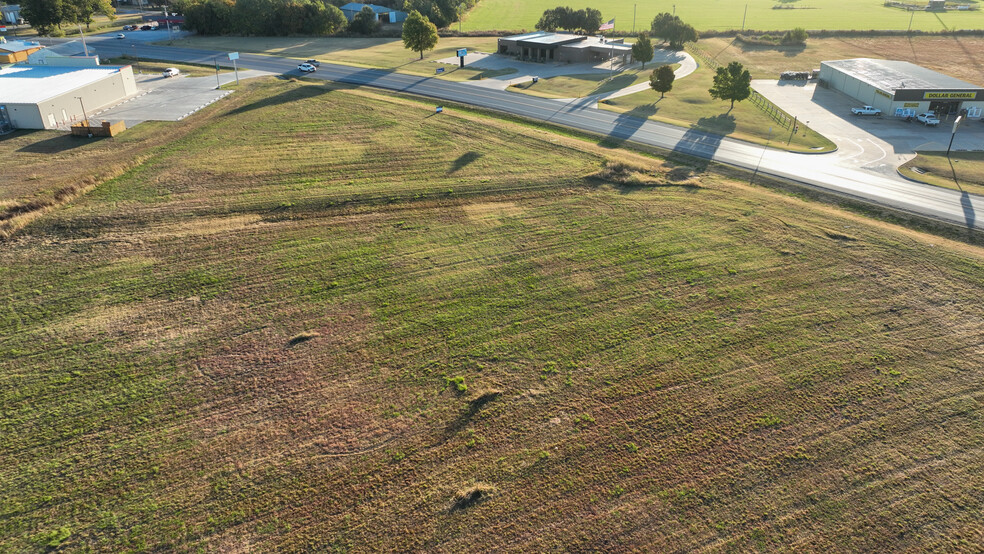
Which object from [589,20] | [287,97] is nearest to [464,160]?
[287,97]

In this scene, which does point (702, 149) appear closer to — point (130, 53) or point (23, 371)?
point (23, 371)

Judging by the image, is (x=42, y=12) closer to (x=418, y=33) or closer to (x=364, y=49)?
(x=364, y=49)

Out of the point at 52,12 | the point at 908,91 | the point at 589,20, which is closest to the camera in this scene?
the point at 908,91

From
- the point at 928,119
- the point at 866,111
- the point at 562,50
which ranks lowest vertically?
the point at 928,119

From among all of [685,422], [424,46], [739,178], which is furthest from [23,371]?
[424,46]

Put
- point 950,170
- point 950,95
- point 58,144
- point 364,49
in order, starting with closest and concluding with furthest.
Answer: point 950,170 → point 58,144 → point 950,95 → point 364,49

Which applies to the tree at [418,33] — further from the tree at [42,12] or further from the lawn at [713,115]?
the tree at [42,12]
